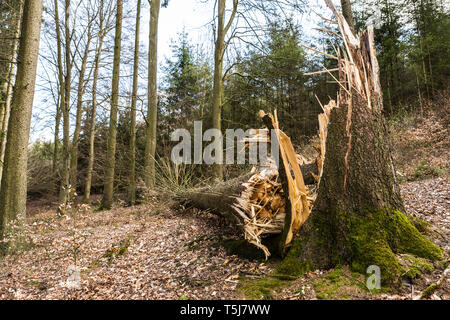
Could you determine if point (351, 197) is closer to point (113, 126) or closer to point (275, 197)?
point (275, 197)

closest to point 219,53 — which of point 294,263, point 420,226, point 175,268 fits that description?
point 175,268

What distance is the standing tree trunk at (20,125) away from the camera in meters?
4.46

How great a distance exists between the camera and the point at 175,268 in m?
3.12

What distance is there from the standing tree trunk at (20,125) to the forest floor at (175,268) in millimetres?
505

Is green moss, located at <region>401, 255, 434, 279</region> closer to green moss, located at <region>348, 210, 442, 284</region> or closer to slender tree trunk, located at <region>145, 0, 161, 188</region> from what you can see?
green moss, located at <region>348, 210, 442, 284</region>

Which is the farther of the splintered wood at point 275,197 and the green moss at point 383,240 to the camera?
the splintered wood at point 275,197

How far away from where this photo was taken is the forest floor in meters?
2.06

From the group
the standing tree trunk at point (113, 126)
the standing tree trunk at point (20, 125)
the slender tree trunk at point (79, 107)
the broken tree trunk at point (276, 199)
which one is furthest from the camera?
the slender tree trunk at point (79, 107)

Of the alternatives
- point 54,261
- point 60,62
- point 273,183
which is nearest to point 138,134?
point 60,62

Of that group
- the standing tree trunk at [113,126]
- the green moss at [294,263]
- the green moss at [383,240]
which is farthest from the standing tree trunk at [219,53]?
the green moss at [383,240]

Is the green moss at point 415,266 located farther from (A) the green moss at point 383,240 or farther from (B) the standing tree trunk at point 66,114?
(B) the standing tree trunk at point 66,114

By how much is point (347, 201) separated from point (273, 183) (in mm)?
813

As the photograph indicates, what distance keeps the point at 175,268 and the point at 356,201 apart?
225 cm

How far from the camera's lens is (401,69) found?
14.0 meters
